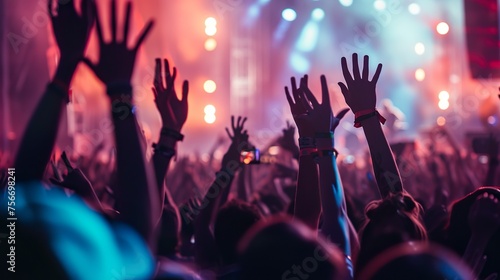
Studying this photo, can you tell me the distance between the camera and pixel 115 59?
1.68 metres

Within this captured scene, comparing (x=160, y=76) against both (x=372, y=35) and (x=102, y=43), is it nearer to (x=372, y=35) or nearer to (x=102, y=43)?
(x=102, y=43)

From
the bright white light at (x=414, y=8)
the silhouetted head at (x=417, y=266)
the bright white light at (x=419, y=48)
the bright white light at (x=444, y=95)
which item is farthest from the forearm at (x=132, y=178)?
the bright white light at (x=419, y=48)

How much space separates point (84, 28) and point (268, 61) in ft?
48.5

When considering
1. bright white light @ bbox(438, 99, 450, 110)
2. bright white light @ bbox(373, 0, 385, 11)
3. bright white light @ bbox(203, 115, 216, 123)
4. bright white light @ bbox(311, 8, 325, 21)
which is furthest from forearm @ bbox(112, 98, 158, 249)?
bright white light @ bbox(438, 99, 450, 110)

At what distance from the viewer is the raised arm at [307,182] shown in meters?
2.61

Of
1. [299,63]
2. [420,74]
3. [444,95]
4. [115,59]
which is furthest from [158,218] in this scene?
[420,74]

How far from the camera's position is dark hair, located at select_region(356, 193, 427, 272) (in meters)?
1.93

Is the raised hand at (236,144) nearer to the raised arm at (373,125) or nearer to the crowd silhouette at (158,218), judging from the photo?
the crowd silhouette at (158,218)

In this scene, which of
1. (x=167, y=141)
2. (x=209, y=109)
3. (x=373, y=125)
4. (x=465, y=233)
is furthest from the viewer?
(x=209, y=109)

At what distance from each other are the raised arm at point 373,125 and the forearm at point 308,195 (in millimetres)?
271

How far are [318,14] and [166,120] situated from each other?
44.1 ft

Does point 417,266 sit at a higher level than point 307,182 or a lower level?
lower

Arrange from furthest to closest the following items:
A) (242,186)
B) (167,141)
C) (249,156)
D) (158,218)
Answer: (242,186), (249,156), (167,141), (158,218)

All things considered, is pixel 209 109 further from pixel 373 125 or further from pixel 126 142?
pixel 126 142
